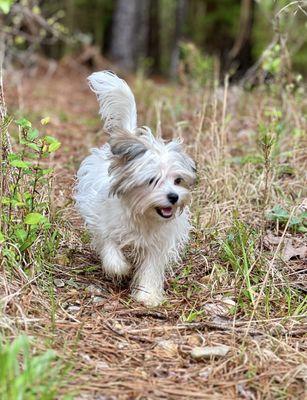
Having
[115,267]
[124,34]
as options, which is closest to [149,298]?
[115,267]

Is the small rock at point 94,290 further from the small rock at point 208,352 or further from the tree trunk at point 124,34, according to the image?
the tree trunk at point 124,34

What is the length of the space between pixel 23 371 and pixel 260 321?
4.62 feet

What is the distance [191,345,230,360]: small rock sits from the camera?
331 centimetres

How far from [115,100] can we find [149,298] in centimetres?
127

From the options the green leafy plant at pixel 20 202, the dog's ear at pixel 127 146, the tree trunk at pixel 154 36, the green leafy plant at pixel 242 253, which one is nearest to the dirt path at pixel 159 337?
the green leafy plant at pixel 242 253

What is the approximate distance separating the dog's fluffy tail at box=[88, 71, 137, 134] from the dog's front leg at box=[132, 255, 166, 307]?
85 cm

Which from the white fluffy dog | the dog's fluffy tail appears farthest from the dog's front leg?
the dog's fluffy tail

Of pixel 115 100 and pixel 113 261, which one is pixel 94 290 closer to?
pixel 113 261

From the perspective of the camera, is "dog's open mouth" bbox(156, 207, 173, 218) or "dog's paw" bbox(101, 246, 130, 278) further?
"dog's paw" bbox(101, 246, 130, 278)

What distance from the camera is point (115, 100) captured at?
14.3 ft

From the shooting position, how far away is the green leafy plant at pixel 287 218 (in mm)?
→ 4902

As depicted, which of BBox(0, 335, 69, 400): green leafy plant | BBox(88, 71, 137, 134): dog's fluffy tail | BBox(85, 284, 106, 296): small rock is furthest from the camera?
BBox(88, 71, 137, 134): dog's fluffy tail

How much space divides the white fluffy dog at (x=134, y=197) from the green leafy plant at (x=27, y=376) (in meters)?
1.28

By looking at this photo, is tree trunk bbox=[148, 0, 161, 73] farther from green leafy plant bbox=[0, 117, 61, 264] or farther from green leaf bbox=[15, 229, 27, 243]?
green leaf bbox=[15, 229, 27, 243]
